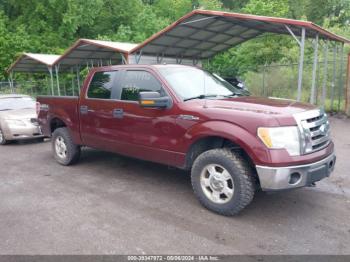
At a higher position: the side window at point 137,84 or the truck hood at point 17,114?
the side window at point 137,84

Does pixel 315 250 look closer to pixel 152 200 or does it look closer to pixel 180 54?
pixel 152 200

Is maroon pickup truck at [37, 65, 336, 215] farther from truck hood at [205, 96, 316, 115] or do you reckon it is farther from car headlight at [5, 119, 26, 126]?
car headlight at [5, 119, 26, 126]

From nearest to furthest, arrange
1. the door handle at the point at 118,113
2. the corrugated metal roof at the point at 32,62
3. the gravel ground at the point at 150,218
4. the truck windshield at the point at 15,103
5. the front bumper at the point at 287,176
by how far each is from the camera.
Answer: the gravel ground at the point at 150,218
the front bumper at the point at 287,176
the door handle at the point at 118,113
the truck windshield at the point at 15,103
the corrugated metal roof at the point at 32,62

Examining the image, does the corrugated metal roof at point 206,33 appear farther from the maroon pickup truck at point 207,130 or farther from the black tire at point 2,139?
the black tire at point 2,139

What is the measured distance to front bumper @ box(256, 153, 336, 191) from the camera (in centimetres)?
386

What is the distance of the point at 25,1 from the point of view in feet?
97.5

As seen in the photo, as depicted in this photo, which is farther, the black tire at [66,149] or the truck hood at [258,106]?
the black tire at [66,149]

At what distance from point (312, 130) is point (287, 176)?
0.75 m

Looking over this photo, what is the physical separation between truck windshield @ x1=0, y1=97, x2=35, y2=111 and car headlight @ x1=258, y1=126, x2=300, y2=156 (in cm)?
872

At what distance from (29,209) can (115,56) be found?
592 inches

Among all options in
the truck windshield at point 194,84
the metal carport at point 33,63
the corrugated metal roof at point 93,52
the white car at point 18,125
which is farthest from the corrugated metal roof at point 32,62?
the truck windshield at point 194,84

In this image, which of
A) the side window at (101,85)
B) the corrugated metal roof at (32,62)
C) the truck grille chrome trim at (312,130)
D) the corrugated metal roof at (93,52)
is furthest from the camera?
the corrugated metal roof at (32,62)

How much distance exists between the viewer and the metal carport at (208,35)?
37.4ft

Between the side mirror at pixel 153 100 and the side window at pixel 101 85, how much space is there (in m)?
1.34
